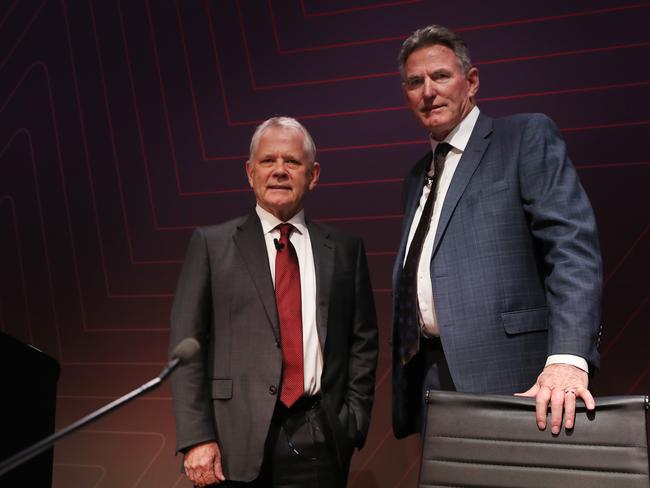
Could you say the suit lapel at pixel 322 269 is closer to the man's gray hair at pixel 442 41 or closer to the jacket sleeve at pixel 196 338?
the jacket sleeve at pixel 196 338

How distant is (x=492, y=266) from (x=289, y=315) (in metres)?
0.66

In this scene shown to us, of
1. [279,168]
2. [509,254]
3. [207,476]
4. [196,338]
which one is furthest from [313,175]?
[207,476]

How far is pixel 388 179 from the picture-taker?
125 inches

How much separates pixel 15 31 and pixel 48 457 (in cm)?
228

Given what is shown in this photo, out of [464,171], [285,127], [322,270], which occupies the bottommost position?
[322,270]

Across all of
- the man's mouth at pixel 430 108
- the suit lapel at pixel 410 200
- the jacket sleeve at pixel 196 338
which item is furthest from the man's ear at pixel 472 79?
the jacket sleeve at pixel 196 338

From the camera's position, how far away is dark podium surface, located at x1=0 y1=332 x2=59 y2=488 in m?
2.21

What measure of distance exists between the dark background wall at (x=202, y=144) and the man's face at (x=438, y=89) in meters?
0.65

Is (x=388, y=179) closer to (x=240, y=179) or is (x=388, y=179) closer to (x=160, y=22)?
(x=240, y=179)

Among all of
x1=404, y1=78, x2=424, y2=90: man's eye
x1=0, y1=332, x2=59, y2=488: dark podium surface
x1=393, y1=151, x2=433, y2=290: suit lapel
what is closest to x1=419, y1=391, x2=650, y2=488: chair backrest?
x1=393, y1=151, x2=433, y2=290: suit lapel

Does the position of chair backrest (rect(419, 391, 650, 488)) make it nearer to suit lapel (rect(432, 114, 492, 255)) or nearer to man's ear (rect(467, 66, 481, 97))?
suit lapel (rect(432, 114, 492, 255))

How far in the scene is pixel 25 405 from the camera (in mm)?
2279

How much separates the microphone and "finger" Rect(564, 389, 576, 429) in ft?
2.51

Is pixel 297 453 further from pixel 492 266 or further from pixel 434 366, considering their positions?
pixel 492 266
